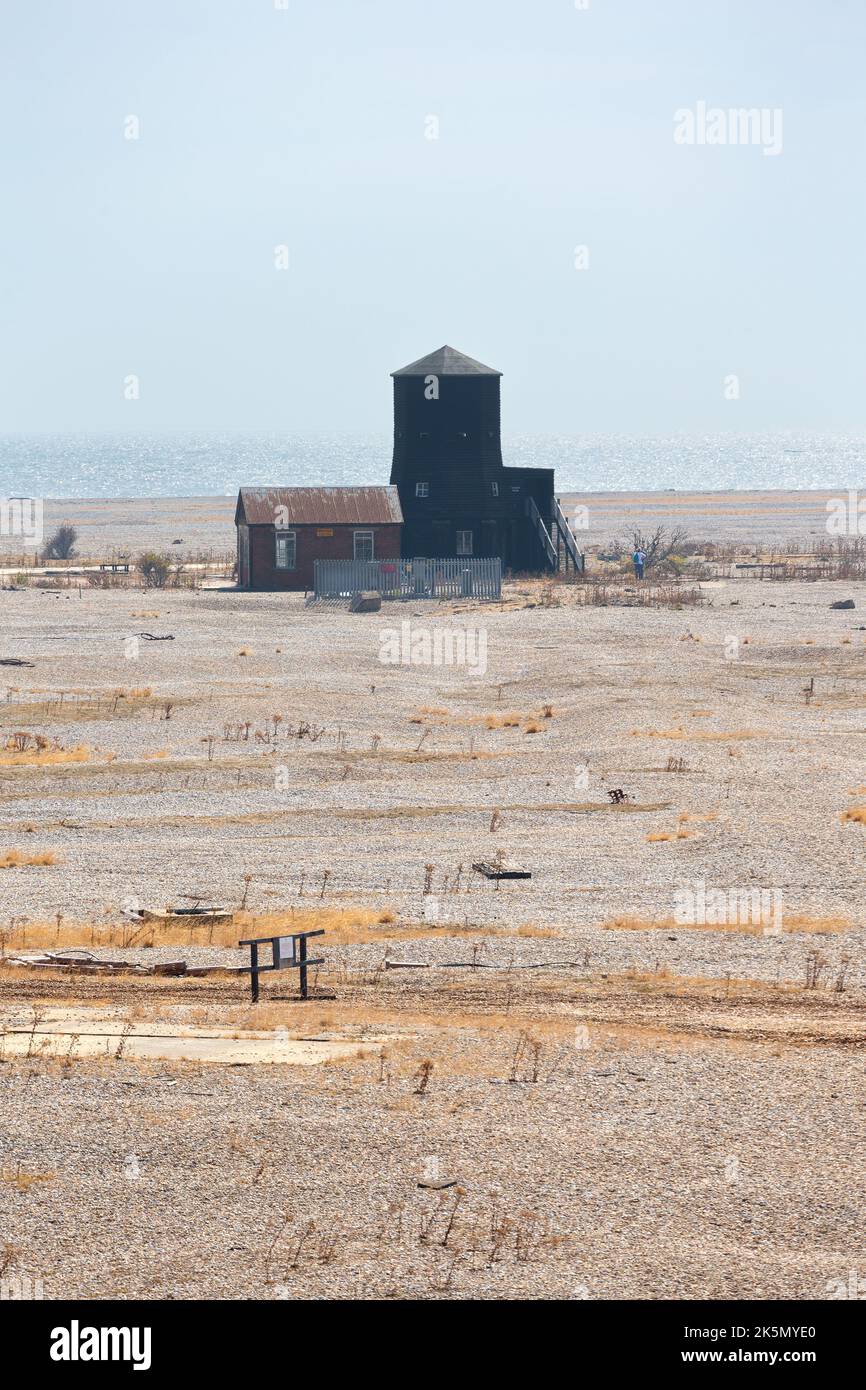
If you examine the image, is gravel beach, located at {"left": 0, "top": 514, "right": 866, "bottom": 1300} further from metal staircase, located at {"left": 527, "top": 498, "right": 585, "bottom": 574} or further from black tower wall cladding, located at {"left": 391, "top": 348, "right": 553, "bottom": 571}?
metal staircase, located at {"left": 527, "top": 498, "right": 585, "bottom": 574}

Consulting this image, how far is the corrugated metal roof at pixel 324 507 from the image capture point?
64125 millimetres

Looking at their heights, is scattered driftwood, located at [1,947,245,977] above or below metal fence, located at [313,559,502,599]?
below

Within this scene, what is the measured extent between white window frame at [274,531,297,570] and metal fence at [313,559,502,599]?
229cm

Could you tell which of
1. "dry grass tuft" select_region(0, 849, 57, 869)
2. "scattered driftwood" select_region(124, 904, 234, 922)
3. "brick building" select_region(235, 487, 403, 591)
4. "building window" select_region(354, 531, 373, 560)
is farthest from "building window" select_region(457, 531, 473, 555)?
"scattered driftwood" select_region(124, 904, 234, 922)

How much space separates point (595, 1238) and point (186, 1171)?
3.18 m

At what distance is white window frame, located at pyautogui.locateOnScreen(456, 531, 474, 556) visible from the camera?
219 feet

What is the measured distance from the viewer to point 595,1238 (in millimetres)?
11938

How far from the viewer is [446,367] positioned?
217 feet

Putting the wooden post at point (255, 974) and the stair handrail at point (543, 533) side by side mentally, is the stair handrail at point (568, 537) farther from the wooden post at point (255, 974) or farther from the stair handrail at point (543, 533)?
the wooden post at point (255, 974)

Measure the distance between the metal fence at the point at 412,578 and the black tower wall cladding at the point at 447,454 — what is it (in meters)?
3.26

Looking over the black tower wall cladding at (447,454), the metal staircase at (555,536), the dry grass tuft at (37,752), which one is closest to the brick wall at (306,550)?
the black tower wall cladding at (447,454)

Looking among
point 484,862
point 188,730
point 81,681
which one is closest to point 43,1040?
point 484,862

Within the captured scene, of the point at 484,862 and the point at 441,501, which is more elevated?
the point at 441,501
